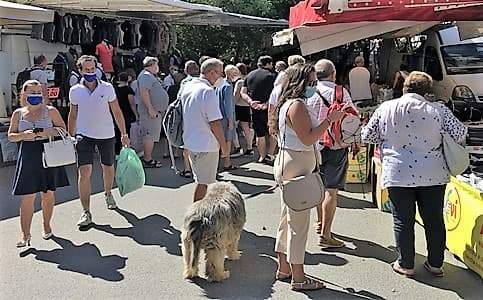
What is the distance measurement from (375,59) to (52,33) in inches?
306

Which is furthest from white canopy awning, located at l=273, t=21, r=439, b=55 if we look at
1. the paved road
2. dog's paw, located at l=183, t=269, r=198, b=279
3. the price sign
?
the price sign

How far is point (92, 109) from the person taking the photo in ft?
21.0

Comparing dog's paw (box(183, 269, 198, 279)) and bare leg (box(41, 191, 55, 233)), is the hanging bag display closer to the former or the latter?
dog's paw (box(183, 269, 198, 279))

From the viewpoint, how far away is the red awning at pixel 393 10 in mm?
7121

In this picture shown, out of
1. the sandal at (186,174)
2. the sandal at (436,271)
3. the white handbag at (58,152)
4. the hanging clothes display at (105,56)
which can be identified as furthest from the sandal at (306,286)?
the hanging clothes display at (105,56)

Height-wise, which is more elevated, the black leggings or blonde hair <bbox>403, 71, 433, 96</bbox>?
blonde hair <bbox>403, 71, 433, 96</bbox>

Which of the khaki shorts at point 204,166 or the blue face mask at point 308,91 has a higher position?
the blue face mask at point 308,91

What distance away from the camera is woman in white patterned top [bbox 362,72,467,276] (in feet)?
15.7

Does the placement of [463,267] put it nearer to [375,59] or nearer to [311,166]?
[311,166]

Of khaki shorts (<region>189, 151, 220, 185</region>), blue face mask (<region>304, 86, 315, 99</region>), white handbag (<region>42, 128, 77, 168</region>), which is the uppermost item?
blue face mask (<region>304, 86, 315, 99</region>)

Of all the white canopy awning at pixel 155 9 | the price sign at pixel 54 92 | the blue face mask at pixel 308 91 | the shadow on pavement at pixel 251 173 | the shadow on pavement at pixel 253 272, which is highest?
the white canopy awning at pixel 155 9

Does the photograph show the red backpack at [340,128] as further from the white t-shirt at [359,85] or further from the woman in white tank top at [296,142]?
the white t-shirt at [359,85]

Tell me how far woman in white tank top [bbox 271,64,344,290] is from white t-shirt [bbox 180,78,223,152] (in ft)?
3.98

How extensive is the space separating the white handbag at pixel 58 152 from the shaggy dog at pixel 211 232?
4.71 feet
